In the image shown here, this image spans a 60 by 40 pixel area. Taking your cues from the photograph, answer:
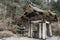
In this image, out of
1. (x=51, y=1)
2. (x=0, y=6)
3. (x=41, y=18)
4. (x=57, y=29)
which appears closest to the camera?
(x=41, y=18)

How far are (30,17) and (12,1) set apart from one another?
28.7 ft

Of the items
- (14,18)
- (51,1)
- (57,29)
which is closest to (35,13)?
(57,29)

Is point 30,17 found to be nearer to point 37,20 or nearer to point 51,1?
point 37,20

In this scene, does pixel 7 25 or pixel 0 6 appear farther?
pixel 0 6

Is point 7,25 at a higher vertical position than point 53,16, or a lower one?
lower

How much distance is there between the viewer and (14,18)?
19406mm

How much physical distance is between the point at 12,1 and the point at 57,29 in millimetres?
6441

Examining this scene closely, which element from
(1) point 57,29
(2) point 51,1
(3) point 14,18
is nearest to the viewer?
(1) point 57,29

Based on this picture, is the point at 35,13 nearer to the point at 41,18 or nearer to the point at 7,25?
the point at 41,18

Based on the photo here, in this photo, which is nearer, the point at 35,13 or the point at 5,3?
the point at 35,13

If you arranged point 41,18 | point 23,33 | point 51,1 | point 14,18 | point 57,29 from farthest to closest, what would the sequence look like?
point 51,1
point 14,18
point 57,29
point 23,33
point 41,18

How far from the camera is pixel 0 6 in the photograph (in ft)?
68.3

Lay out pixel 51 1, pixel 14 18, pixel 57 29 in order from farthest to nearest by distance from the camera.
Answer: pixel 51 1 < pixel 14 18 < pixel 57 29

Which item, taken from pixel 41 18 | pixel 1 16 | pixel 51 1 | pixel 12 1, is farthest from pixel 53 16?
pixel 51 1
